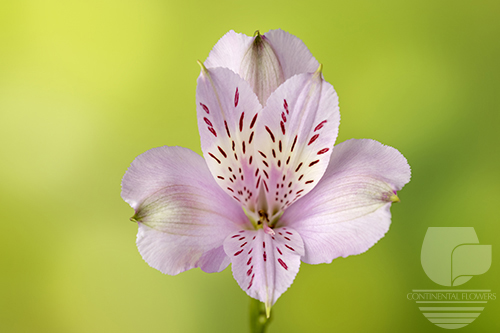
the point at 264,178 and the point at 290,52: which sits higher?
the point at 290,52

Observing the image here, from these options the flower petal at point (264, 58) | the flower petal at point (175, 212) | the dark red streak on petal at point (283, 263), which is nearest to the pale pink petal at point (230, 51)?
the flower petal at point (264, 58)

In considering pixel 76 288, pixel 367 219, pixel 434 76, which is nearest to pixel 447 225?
pixel 434 76

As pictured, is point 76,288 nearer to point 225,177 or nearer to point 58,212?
point 58,212

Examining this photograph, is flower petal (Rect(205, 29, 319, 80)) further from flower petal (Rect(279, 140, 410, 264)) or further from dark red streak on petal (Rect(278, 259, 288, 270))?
dark red streak on petal (Rect(278, 259, 288, 270))

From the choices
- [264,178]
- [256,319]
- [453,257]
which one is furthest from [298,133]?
[453,257]

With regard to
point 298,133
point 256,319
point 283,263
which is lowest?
point 256,319

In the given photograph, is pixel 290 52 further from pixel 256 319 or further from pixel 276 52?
pixel 256 319

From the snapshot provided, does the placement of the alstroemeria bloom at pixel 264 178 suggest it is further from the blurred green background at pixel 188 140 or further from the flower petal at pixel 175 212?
the blurred green background at pixel 188 140
